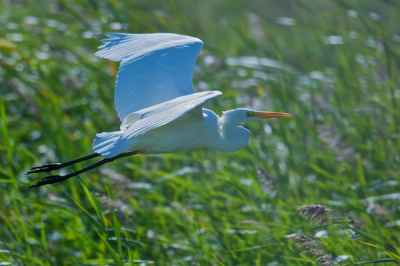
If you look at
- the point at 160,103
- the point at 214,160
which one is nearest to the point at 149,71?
the point at 160,103

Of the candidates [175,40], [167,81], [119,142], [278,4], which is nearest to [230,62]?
[175,40]

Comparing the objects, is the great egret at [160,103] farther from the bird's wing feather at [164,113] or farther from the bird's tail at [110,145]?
the bird's wing feather at [164,113]

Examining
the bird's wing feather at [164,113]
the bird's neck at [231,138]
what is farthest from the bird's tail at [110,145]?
the bird's neck at [231,138]

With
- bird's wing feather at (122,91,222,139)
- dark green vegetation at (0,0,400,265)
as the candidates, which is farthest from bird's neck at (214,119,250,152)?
bird's wing feather at (122,91,222,139)

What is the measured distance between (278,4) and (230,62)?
5.48 m

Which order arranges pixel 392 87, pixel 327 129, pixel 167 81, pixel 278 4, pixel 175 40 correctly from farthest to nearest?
1. pixel 278 4
2. pixel 392 87
3. pixel 327 129
4. pixel 175 40
5. pixel 167 81

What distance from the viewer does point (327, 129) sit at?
2.11m

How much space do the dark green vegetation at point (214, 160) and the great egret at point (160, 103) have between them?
0.24 metres

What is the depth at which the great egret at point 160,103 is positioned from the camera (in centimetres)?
158

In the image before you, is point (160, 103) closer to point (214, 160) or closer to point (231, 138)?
point (231, 138)

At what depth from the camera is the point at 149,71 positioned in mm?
1782

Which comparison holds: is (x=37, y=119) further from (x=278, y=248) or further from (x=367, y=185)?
(x=367, y=185)

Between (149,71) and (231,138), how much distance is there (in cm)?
47

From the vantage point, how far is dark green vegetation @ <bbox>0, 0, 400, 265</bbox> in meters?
1.87
